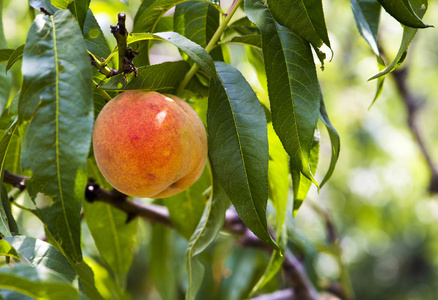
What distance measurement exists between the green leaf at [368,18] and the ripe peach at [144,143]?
40 cm

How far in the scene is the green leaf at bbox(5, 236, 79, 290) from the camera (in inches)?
27.5

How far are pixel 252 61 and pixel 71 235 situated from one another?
0.65m

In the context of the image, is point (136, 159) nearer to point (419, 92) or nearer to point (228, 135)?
point (228, 135)

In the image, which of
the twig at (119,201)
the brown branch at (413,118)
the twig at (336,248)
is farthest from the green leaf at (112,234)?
the brown branch at (413,118)

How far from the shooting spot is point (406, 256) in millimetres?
5496

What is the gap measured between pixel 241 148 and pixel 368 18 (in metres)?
0.43

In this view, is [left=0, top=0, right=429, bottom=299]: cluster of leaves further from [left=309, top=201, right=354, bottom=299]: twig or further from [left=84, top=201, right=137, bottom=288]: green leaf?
[left=309, top=201, right=354, bottom=299]: twig

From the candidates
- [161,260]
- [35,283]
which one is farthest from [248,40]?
[161,260]

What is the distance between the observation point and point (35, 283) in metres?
0.54

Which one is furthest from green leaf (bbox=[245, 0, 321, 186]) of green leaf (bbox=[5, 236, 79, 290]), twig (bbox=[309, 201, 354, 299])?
twig (bbox=[309, 201, 354, 299])

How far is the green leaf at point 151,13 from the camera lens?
883mm

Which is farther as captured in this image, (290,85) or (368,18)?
(368,18)

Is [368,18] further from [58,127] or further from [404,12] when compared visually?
[58,127]

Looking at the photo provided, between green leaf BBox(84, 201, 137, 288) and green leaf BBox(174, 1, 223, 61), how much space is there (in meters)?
0.47
